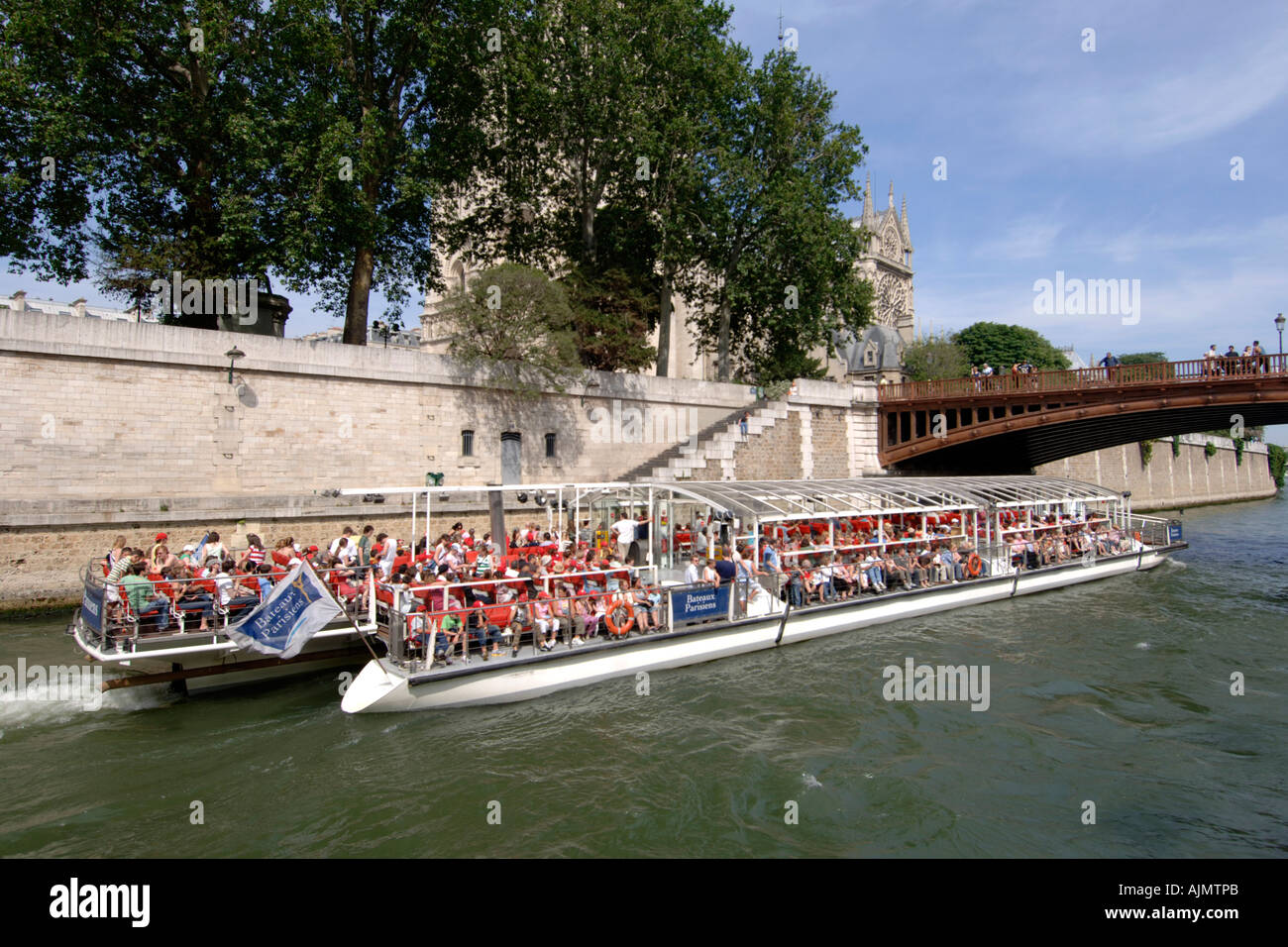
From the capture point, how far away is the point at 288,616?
10.6 metres

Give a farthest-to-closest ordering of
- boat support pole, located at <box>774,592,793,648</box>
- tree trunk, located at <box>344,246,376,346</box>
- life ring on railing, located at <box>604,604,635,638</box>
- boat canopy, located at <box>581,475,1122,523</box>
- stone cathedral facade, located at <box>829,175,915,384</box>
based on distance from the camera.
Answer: stone cathedral facade, located at <box>829,175,915,384</box>, tree trunk, located at <box>344,246,376,346</box>, boat canopy, located at <box>581,475,1122,523</box>, boat support pole, located at <box>774,592,793,648</box>, life ring on railing, located at <box>604,604,635,638</box>

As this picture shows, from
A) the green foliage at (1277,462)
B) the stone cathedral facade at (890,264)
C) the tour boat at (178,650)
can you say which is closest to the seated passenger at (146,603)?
the tour boat at (178,650)

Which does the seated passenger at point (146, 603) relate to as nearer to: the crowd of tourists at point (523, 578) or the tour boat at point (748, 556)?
the crowd of tourists at point (523, 578)

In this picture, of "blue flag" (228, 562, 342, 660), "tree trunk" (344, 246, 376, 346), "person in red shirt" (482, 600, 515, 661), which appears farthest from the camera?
"tree trunk" (344, 246, 376, 346)

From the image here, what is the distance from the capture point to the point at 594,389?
26250 millimetres

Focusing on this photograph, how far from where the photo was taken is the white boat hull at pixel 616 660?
419 inches

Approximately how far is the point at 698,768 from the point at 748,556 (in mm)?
6324

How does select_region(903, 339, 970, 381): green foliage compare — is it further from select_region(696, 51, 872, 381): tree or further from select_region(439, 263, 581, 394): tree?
select_region(439, 263, 581, 394): tree

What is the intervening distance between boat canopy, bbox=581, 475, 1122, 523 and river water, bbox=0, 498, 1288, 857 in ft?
9.38

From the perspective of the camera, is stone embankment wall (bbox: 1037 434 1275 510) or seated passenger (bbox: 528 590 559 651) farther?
stone embankment wall (bbox: 1037 434 1275 510)

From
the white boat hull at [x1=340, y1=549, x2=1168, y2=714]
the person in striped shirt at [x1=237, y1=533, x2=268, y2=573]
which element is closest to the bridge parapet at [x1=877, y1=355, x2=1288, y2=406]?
the white boat hull at [x1=340, y1=549, x2=1168, y2=714]

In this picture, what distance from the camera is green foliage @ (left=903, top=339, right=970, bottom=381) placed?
56.4 metres
